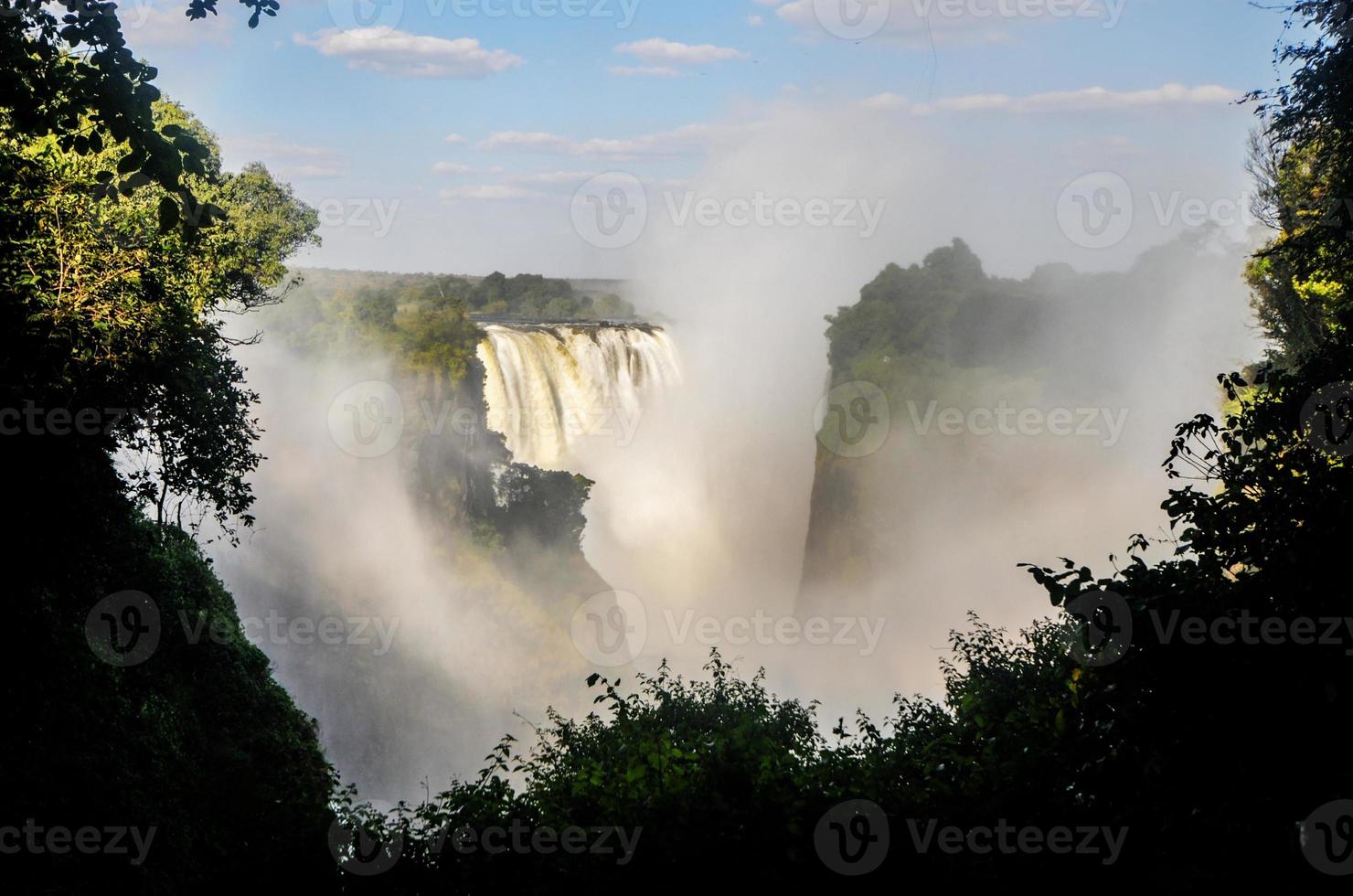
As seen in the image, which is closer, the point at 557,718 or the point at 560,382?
the point at 557,718

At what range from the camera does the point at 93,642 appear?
11.7 metres

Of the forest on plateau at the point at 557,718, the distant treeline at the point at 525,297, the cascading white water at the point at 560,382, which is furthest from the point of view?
the distant treeline at the point at 525,297

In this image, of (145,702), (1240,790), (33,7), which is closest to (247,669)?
(145,702)

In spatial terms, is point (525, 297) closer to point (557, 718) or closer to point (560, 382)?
point (560, 382)

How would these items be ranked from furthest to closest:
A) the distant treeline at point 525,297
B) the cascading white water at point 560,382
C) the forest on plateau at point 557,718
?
the distant treeline at point 525,297
the cascading white water at point 560,382
the forest on plateau at point 557,718

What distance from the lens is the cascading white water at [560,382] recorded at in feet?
132

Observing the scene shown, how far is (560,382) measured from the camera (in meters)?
41.6

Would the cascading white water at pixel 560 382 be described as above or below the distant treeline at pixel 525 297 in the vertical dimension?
below

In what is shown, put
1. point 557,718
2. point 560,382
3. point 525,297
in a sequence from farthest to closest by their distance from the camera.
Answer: point 525,297, point 560,382, point 557,718

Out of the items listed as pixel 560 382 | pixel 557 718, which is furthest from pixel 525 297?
pixel 557 718


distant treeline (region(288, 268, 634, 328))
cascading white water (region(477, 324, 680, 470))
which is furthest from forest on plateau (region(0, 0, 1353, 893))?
distant treeline (region(288, 268, 634, 328))

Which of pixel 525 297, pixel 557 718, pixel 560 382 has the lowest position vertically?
pixel 557 718

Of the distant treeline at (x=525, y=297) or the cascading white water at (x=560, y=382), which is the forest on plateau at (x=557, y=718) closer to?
the cascading white water at (x=560, y=382)

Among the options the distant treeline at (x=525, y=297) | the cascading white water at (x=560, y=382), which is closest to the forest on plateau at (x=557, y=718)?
the cascading white water at (x=560, y=382)
